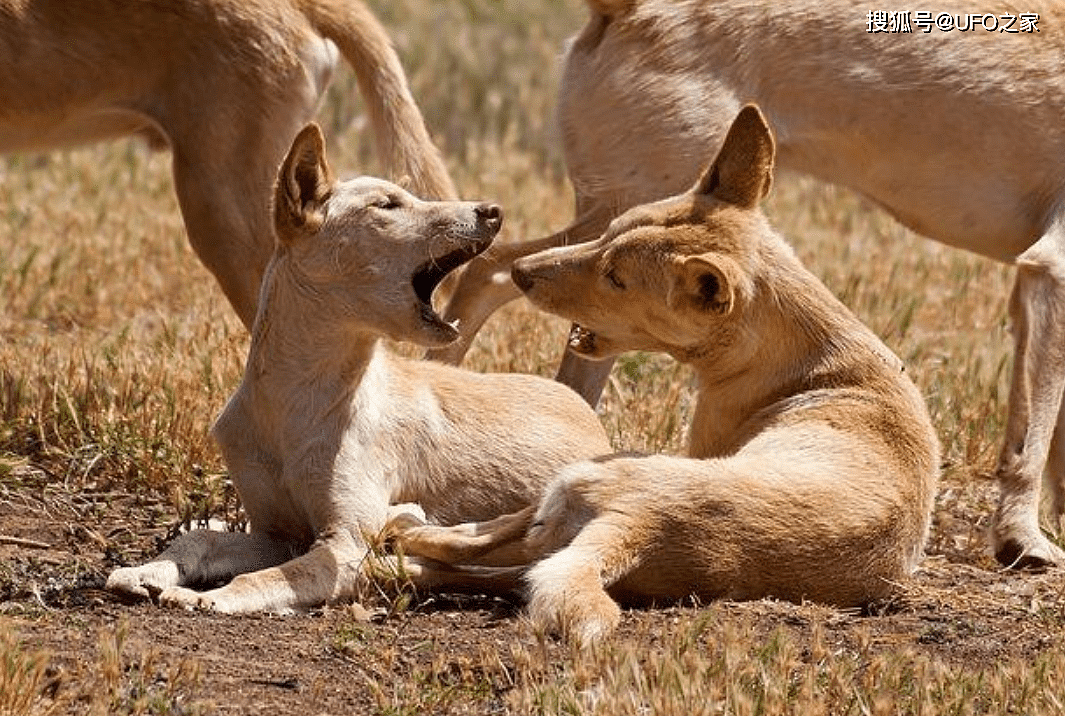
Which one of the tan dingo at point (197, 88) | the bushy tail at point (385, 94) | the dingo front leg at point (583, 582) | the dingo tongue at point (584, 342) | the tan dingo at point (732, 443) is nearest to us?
the dingo front leg at point (583, 582)

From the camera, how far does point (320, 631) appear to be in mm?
5500

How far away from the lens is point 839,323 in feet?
20.5

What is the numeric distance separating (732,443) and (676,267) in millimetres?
579

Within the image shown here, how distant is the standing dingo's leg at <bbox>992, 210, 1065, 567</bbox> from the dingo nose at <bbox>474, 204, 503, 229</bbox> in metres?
2.03

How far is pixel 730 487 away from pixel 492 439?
3.04 ft

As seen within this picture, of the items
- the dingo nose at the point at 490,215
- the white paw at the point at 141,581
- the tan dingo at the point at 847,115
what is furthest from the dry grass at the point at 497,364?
the dingo nose at the point at 490,215

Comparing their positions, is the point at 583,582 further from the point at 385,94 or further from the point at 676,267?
the point at 385,94

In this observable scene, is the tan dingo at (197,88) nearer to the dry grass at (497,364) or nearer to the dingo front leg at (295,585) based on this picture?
the dry grass at (497,364)

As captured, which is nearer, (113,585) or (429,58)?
(113,585)

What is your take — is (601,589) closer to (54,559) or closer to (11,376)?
(54,559)

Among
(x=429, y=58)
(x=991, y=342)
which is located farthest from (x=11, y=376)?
(x=429, y=58)

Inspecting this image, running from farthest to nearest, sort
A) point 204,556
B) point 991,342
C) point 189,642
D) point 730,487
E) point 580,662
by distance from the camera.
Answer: point 991,342, point 204,556, point 730,487, point 189,642, point 580,662

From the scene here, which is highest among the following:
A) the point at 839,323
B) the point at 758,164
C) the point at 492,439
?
the point at 758,164

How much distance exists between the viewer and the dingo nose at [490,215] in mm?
5988
